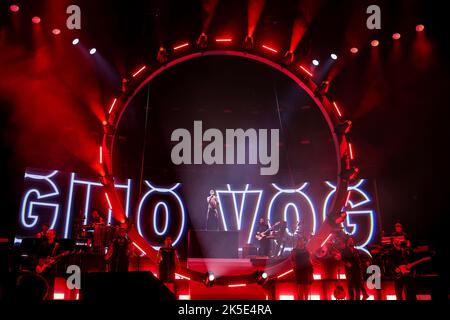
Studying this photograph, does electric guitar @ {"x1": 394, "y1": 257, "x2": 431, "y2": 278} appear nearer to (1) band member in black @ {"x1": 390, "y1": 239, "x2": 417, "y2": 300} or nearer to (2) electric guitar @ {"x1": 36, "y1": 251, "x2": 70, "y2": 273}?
(1) band member in black @ {"x1": 390, "y1": 239, "x2": 417, "y2": 300}

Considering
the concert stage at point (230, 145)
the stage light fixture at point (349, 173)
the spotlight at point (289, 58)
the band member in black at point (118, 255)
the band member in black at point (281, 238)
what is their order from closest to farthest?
1. the band member in black at point (118, 255)
2. the concert stage at point (230, 145)
3. the stage light fixture at point (349, 173)
4. the spotlight at point (289, 58)
5. the band member in black at point (281, 238)

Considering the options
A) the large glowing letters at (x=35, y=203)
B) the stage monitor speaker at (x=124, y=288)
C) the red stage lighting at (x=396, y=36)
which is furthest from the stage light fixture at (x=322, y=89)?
the stage monitor speaker at (x=124, y=288)

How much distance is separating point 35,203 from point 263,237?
7153mm

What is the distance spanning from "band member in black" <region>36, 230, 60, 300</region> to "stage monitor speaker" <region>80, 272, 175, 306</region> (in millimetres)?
6468

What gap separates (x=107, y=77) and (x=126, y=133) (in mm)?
2578

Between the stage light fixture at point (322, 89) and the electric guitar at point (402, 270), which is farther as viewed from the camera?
the stage light fixture at point (322, 89)

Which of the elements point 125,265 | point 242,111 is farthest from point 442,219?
point 125,265

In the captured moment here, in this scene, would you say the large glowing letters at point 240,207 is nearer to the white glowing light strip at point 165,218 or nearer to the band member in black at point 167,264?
the white glowing light strip at point 165,218

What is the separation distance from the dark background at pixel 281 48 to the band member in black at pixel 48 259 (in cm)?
303

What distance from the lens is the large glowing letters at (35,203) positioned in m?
11.9

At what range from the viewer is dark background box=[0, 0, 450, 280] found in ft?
39.1

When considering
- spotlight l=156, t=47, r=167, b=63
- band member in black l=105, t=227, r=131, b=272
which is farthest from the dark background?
band member in black l=105, t=227, r=131, b=272

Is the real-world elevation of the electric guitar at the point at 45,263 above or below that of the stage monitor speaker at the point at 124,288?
above

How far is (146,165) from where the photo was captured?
1539 centimetres
